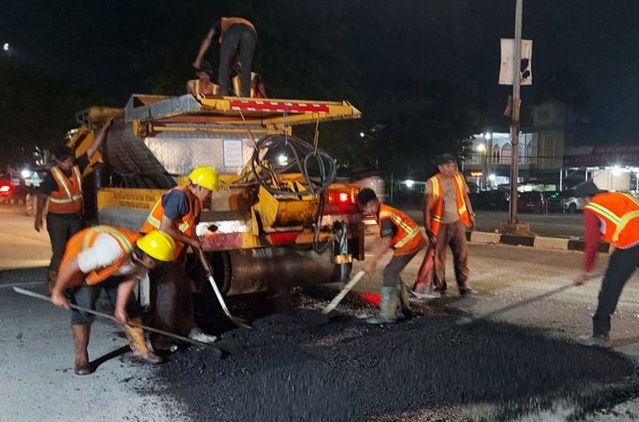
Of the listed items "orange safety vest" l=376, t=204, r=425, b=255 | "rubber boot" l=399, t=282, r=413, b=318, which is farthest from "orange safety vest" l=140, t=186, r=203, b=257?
"rubber boot" l=399, t=282, r=413, b=318

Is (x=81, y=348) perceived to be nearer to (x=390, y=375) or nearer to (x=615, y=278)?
(x=390, y=375)

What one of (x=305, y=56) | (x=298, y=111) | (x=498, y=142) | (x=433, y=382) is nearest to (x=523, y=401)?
(x=433, y=382)

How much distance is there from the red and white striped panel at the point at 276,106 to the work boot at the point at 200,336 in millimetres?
1957

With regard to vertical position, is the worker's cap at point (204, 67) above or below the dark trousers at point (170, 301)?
above

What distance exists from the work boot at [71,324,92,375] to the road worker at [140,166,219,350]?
2.26 feet

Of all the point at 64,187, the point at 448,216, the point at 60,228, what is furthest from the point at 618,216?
the point at 60,228

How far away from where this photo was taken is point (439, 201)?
743 cm

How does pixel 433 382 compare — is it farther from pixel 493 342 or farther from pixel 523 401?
pixel 493 342

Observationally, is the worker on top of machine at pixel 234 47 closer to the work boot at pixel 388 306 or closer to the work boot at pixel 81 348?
the work boot at pixel 388 306

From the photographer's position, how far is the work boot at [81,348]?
4785 mm

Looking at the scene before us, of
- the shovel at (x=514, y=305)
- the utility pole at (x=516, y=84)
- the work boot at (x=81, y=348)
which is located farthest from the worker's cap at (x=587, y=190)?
the utility pole at (x=516, y=84)

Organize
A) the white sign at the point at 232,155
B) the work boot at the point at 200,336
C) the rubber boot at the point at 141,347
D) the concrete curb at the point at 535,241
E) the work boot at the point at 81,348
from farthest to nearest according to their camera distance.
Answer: the concrete curb at the point at 535,241, the white sign at the point at 232,155, the work boot at the point at 200,336, the rubber boot at the point at 141,347, the work boot at the point at 81,348

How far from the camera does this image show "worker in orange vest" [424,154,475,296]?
743 cm

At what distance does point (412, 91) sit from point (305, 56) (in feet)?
52.2
